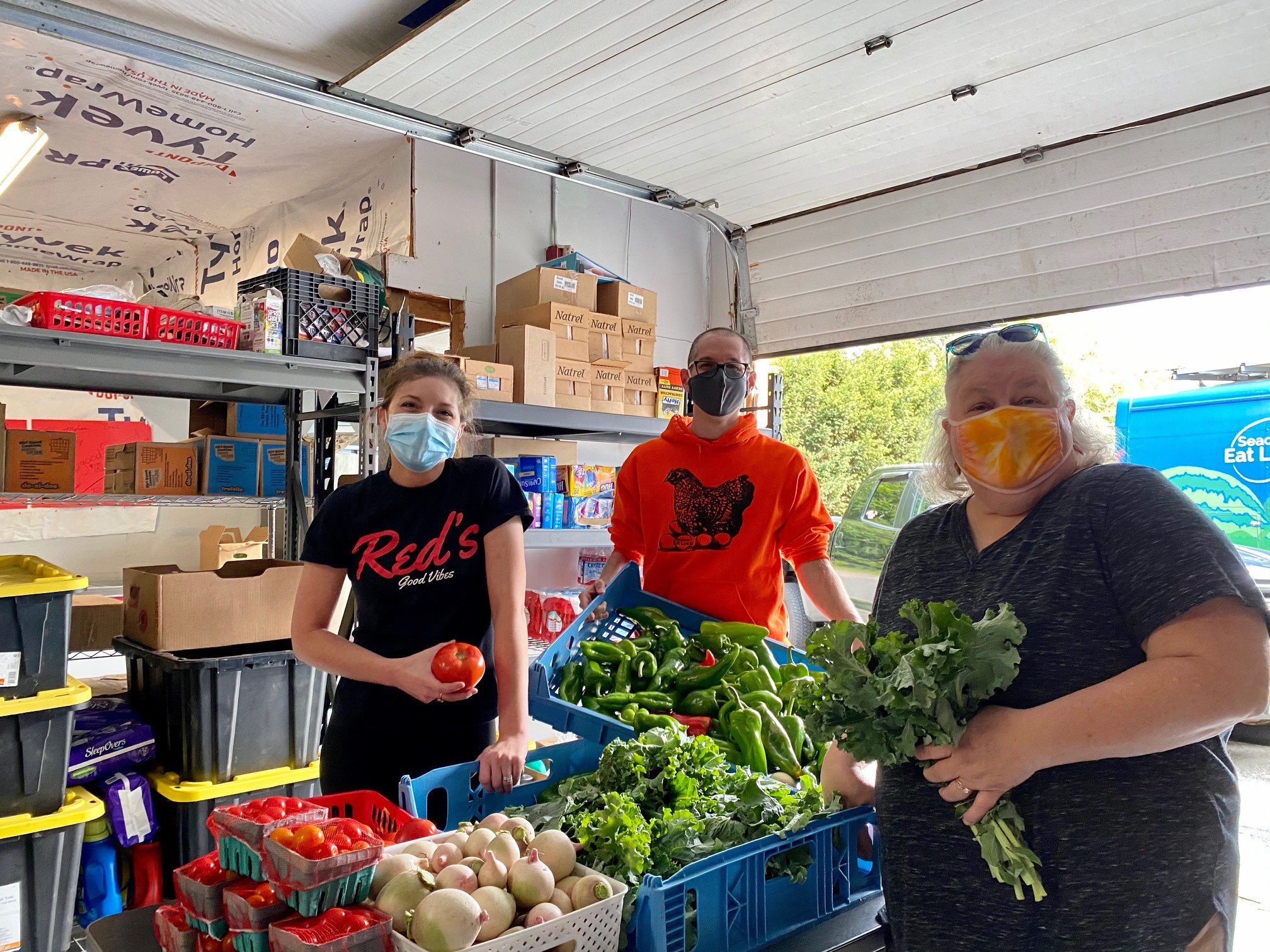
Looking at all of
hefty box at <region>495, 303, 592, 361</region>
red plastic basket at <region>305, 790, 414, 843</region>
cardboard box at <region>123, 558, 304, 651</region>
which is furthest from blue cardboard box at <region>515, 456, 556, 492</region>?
red plastic basket at <region>305, 790, 414, 843</region>

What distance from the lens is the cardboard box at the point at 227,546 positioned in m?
4.69

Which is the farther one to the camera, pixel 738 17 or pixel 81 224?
pixel 81 224

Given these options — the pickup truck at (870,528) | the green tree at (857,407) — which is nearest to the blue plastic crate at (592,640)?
the pickup truck at (870,528)

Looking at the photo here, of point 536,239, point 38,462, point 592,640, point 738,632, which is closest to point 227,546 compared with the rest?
point 38,462

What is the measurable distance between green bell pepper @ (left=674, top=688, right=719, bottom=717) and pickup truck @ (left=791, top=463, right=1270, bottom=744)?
15.3 ft

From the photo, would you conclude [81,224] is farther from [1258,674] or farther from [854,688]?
[1258,674]

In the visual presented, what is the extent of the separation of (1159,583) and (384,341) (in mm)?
3196

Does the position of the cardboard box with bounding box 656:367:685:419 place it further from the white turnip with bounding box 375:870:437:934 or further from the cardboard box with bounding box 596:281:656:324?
the white turnip with bounding box 375:870:437:934

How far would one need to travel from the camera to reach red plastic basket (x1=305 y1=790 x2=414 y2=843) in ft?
4.67

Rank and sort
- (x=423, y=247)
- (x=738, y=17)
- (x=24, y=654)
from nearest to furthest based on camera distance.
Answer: (x=24, y=654) < (x=738, y=17) < (x=423, y=247)

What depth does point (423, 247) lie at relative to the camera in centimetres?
479

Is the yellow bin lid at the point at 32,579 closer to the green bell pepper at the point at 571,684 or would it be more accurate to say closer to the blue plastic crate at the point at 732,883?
the green bell pepper at the point at 571,684

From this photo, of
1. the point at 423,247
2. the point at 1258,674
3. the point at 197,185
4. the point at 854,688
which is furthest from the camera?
the point at 197,185

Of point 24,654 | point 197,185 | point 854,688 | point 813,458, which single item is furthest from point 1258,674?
point 813,458
